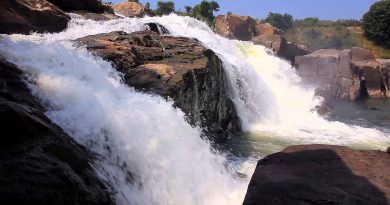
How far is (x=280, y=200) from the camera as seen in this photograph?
356 cm

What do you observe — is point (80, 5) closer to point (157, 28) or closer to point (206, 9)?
point (157, 28)

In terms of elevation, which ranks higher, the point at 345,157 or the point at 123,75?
the point at 345,157

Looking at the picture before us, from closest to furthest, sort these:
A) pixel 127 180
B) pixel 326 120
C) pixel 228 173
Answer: pixel 127 180
pixel 228 173
pixel 326 120

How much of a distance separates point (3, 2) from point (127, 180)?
24.7 ft

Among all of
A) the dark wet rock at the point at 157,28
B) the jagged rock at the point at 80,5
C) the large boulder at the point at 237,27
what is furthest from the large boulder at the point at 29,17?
the large boulder at the point at 237,27

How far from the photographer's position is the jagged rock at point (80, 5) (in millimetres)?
15664

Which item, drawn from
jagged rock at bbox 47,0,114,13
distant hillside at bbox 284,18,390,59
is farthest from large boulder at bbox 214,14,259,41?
jagged rock at bbox 47,0,114,13

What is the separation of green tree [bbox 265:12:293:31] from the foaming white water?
57260 mm

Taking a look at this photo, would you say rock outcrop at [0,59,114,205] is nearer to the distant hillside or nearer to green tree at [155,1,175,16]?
the distant hillside

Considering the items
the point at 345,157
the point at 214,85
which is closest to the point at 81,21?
Answer: the point at 214,85

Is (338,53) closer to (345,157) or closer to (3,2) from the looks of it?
(3,2)

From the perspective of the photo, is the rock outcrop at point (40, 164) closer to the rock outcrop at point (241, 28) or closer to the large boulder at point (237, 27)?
the rock outcrop at point (241, 28)

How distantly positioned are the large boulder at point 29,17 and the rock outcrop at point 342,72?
13802 mm

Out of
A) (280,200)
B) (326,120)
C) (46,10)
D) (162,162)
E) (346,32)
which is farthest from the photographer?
(346,32)
